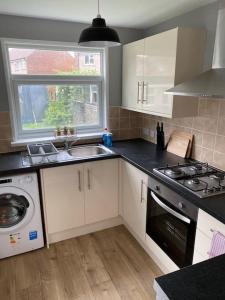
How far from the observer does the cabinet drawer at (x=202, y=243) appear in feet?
4.57

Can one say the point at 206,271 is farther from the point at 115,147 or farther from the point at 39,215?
the point at 115,147

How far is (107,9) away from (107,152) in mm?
1326

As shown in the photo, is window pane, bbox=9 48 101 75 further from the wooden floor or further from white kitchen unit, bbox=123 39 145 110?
the wooden floor

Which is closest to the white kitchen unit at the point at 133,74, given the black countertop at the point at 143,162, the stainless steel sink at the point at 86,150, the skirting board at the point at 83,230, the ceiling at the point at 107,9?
the ceiling at the point at 107,9

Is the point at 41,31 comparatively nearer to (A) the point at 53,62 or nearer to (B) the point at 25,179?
(A) the point at 53,62

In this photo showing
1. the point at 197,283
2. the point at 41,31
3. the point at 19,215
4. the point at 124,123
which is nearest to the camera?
the point at 197,283

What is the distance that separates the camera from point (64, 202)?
2.23 meters

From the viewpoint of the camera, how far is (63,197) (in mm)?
2215

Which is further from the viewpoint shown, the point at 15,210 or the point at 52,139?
the point at 52,139

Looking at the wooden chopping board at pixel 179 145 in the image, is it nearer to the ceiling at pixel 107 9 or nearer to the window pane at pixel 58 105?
the window pane at pixel 58 105

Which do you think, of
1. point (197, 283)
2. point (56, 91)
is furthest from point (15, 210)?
point (197, 283)

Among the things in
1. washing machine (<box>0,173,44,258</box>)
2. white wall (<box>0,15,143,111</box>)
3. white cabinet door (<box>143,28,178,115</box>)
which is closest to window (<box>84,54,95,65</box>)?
white wall (<box>0,15,143,111</box>)

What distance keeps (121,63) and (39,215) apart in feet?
6.35

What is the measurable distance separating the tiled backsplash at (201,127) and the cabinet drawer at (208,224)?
0.67m
